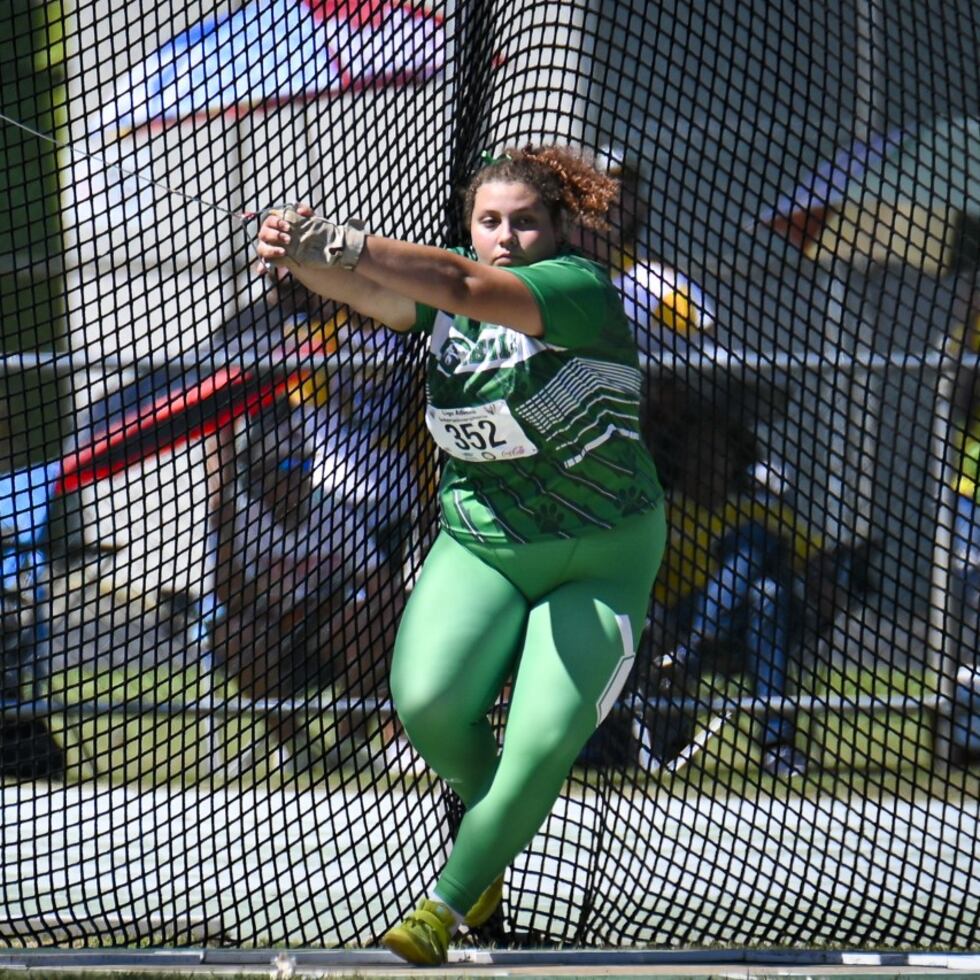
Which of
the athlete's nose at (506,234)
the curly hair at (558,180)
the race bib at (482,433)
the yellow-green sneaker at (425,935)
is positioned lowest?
the yellow-green sneaker at (425,935)

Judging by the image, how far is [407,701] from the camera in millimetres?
3238

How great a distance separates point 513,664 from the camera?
3326mm

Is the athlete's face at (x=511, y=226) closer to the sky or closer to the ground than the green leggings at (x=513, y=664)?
closer to the sky

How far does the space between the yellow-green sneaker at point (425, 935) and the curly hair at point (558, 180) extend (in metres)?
1.47

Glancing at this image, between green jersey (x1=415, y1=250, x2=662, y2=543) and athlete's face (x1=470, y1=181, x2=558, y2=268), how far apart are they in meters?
0.07

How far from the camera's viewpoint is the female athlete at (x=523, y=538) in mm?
3135

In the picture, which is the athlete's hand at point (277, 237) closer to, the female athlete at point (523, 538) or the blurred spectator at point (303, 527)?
the female athlete at point (523, 538)

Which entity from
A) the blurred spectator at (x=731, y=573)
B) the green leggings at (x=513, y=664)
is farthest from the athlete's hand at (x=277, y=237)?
the blurred spectator at (x=731, y=573)

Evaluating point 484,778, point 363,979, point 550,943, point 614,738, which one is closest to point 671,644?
point 614,738

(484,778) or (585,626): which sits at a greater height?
(585,626)

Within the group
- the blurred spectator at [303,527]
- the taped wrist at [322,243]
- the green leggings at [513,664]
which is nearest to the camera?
the taped wrist at [322,243]

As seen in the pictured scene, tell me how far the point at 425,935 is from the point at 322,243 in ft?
4.61

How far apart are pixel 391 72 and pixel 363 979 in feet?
8.16

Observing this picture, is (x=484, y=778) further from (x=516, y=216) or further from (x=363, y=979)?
(x=516, y=216)
